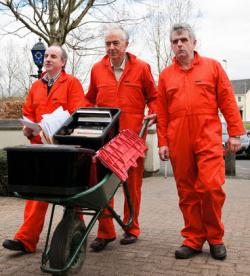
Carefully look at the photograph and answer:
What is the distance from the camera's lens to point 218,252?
4422mm

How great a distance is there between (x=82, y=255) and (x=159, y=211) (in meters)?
3.64

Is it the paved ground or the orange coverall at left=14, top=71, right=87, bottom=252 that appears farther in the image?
the orange coverall at left=14, top=71, right=87, bottom=252

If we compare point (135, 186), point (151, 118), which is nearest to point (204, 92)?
point (151, 118)

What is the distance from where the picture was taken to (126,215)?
5121 millimetres

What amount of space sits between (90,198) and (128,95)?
1.73m

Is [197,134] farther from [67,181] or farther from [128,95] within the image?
[67,181]

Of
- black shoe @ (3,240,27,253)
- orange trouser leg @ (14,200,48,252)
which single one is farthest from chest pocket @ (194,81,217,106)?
black shoe @ (3,240,27,253)

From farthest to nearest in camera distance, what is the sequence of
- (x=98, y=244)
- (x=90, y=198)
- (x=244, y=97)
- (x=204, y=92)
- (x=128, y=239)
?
(x=244, y=97), (x=128, y=239), (x=98, y=244), (x=204, y=92), (x=90, y=198)

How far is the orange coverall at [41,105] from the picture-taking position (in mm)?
4586

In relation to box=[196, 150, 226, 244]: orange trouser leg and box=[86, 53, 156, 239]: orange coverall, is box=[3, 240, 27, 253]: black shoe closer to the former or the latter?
box=[86, 53, 156, 239]: orange coverall

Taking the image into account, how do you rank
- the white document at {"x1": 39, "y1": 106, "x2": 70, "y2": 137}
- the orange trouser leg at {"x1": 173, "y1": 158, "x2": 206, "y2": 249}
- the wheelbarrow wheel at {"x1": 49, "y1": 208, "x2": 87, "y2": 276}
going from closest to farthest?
the wheelbarrow wheel at {"x1": 49, "y1": 208, "x2": 87, "y2": 276} → the white document at {"x1": 39, "y1": 106, "x2": 70, "y2": 137} → the orange trouser leg at {"x1": 173, "y1": 158, "x2": 206, "y2": 249}

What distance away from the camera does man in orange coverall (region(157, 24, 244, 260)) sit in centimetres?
436

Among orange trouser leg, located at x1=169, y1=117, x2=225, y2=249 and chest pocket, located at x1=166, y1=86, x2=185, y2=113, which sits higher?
chest pocket, located at x1=166, y1=86, x2=185, y2=113

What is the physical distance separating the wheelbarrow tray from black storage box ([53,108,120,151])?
0.31 metres
